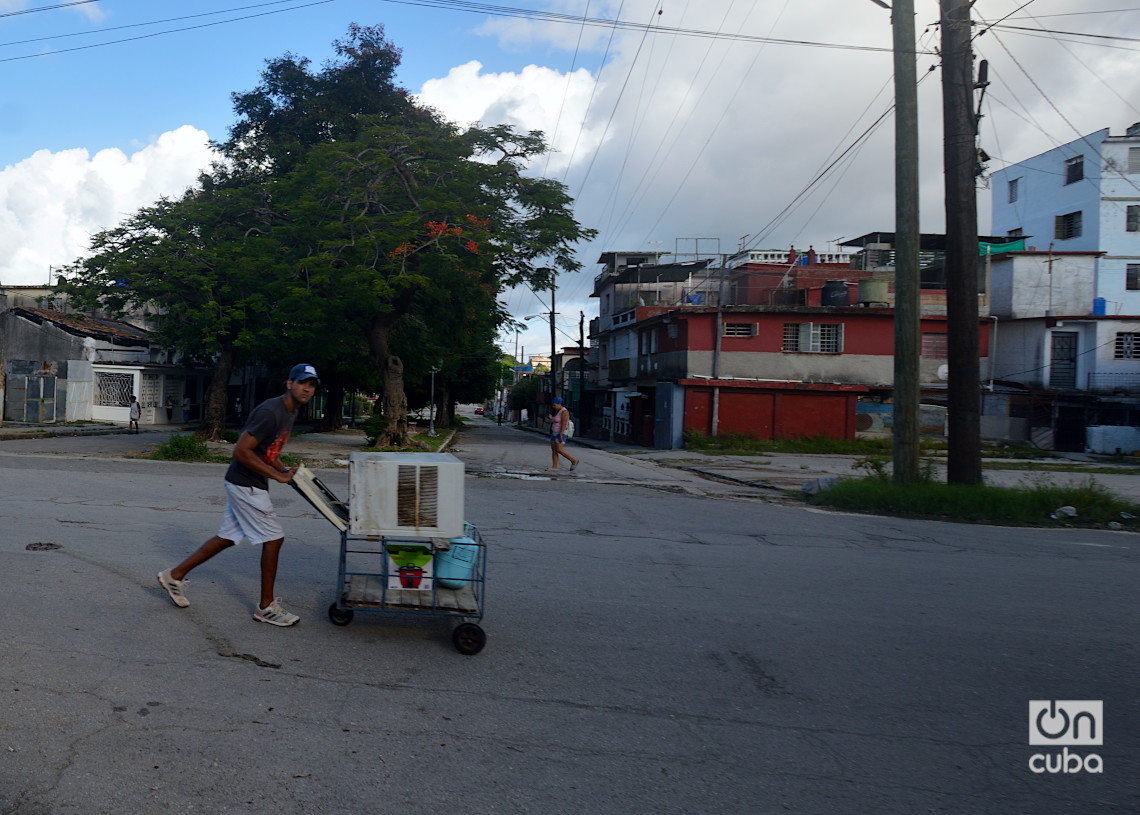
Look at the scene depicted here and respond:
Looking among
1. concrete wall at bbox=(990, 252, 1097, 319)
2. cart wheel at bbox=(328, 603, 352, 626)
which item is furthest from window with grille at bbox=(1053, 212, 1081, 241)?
cart wheel at bbox=(328, 603, 352, 626)

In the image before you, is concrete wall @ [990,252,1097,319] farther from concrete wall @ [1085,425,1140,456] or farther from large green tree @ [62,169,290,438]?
large green tree @ [62,169,290,438]

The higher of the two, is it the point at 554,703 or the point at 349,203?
the point at 349,203

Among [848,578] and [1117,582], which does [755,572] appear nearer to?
[848,578]

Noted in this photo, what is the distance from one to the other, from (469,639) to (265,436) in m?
1.85

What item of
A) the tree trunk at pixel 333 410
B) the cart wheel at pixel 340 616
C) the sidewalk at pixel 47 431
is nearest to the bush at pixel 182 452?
the sidewalk at pixel 47 431

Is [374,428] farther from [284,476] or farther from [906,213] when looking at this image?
[284,476]

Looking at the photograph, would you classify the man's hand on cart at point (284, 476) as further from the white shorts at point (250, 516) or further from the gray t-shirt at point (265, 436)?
the white shorts at point (250, 516)

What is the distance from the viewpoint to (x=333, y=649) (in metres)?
5.35

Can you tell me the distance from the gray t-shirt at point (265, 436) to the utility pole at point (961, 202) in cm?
1189

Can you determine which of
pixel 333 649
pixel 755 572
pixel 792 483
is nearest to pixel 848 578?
pixel 755 572

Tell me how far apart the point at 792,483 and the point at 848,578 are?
1108cm

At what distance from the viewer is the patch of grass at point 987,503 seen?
525 inches

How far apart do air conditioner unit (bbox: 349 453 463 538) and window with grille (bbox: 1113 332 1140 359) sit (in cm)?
4014

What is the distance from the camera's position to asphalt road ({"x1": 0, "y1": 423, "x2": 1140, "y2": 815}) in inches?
147
